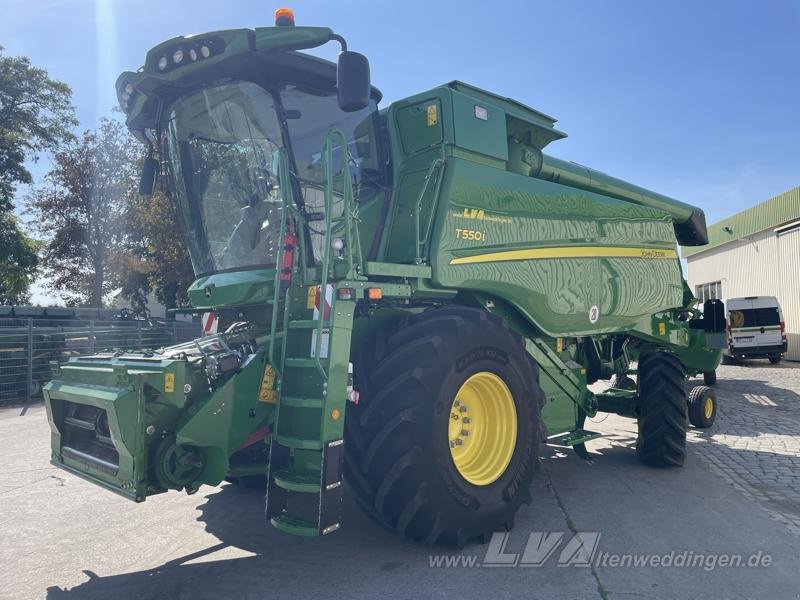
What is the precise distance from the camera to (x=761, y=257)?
23234 millimetres

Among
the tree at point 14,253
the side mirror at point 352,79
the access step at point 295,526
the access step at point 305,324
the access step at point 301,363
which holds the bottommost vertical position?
the access step at point 295,526

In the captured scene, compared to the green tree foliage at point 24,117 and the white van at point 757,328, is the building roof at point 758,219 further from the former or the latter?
the green tree foliage at point 24,117

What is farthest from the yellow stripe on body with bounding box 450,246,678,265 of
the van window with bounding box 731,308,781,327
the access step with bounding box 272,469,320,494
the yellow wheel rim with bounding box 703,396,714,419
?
the van window with bounding box 731,308,781,327

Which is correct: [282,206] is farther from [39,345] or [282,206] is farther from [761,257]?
[761,257]

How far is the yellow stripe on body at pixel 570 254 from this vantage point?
180 inches

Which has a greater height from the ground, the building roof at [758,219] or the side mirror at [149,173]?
the building roof at [758,219]

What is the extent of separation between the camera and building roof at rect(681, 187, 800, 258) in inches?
835

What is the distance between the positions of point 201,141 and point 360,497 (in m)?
2.86

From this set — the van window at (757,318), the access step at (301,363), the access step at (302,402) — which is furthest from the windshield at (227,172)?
the van window at (757,318)

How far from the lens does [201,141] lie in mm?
4582

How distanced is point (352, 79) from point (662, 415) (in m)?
4.65

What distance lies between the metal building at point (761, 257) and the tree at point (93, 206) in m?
25.0

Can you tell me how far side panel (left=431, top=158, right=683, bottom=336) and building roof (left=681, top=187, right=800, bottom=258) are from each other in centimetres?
1401

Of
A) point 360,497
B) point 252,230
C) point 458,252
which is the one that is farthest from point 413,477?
point 252,230
